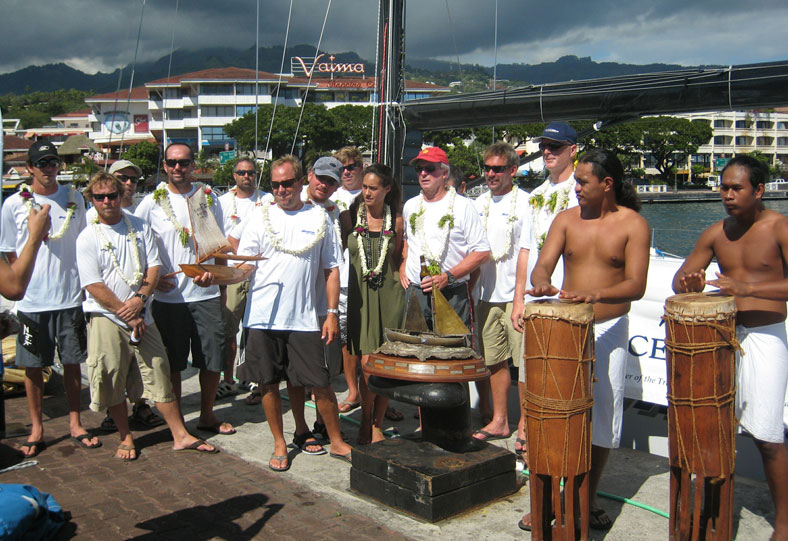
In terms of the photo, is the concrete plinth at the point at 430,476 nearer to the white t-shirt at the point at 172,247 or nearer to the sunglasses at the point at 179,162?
the white t-shirt at the point at 172,247

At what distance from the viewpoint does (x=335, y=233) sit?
17.8 ft

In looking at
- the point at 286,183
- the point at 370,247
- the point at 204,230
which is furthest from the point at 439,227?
the point at 204,230

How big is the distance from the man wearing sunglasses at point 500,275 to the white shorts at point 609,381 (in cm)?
169

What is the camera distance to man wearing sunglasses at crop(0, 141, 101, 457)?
5.65 meters

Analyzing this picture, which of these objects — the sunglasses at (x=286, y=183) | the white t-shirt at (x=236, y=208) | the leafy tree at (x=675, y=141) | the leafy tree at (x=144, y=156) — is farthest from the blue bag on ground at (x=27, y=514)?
the leafy tree at (x=144, y=156)

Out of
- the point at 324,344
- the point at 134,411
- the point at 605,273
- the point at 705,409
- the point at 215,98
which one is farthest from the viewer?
the point at 215,98

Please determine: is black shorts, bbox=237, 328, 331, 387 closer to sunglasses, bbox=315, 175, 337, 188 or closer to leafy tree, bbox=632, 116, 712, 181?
sunglasses, bbox=315, 175, 337, 188

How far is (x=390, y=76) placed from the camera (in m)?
9.99

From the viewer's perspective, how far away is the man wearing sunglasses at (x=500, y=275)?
19.0 ft

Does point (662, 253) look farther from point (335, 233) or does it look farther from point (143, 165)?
point (143, 165)

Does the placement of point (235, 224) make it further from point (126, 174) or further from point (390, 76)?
point (390, 76)

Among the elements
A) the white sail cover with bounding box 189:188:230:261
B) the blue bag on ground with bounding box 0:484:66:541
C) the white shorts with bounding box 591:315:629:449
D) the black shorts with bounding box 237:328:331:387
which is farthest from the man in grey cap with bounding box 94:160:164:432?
the white shorts with bounding box 591:315:629:449

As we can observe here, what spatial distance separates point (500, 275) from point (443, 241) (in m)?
0.67

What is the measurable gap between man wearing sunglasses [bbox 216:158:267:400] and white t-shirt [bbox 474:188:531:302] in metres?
2.39
